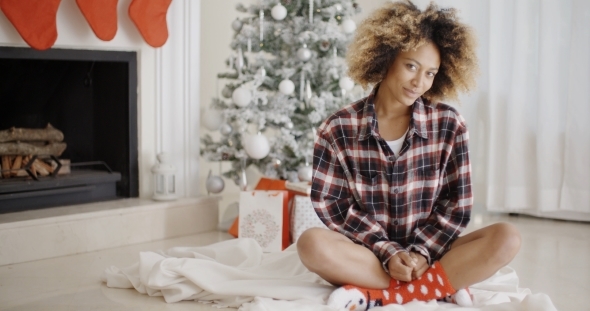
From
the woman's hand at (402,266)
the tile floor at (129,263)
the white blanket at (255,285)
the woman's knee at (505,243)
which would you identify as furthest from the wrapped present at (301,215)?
the woman's knee at (505,243)

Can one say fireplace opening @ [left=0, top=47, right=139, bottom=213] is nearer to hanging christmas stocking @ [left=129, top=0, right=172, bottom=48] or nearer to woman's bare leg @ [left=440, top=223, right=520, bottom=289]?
hanging christmas stocking @ [left=129, top=0, right=172, bottom=48]

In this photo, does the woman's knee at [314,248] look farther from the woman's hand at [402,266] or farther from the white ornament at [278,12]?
the white ornament at [278,12]

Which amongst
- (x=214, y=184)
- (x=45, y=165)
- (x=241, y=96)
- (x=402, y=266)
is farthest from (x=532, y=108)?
(x=45, y=165)

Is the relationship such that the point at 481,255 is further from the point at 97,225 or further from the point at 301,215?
the point at 97,225

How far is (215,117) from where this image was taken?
3.46 meters

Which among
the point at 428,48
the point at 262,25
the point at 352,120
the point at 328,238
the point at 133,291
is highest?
the point at 262,25

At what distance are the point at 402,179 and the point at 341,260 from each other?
0.98 ft

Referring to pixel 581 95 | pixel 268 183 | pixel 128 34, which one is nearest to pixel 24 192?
A: pixel 128 34

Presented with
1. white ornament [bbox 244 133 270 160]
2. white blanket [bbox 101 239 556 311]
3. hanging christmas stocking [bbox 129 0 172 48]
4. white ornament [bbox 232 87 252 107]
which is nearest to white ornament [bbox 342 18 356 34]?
white ornament [bbox 232 87 252 107]

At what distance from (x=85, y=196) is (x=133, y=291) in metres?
0.93

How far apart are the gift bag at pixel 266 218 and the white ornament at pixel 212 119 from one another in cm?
54

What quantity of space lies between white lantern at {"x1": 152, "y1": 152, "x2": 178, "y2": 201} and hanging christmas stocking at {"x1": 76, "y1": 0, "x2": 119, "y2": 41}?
1.87 ft

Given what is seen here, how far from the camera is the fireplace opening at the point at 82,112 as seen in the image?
3135mm

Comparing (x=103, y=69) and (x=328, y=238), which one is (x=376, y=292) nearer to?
(x=328, y=238)
